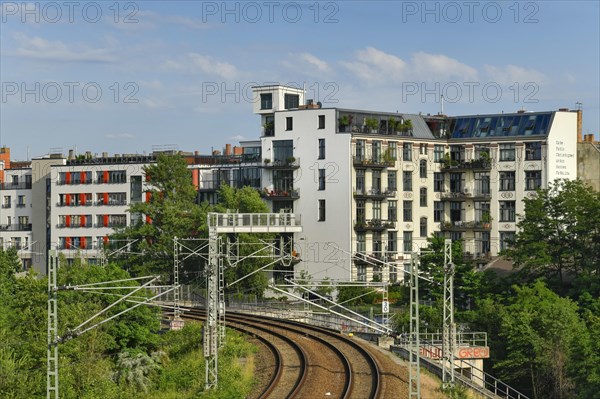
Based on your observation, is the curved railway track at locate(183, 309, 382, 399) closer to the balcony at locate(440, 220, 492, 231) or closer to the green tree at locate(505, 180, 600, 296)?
the green tree at locate(505, 180, 600, 296)

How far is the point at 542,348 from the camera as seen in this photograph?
6612cm

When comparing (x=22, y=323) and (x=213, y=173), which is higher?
(x=213, y=173)

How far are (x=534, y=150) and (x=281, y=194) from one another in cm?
2475

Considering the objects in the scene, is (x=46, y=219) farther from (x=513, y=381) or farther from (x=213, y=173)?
(x=513, y=381)

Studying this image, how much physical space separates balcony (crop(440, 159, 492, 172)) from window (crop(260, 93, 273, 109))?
1835cm

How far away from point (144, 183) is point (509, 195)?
127 ft

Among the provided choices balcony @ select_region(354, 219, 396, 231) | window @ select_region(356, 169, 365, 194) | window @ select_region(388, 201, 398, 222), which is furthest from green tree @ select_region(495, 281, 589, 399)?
window @ select_region(388, 201, 398, 222)

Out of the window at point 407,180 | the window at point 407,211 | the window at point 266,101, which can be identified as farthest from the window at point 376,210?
the window at point 266,101

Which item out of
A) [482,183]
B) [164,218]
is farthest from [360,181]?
[164,218]

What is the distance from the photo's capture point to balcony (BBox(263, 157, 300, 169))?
349 ft

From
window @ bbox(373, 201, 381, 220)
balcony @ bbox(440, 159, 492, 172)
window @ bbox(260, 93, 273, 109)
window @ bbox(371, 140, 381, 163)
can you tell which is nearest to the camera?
window @ bbox(371, 140, 381, 163)

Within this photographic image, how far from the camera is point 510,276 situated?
269ft

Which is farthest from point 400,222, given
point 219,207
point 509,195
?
point 219,207

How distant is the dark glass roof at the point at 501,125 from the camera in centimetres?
10712
